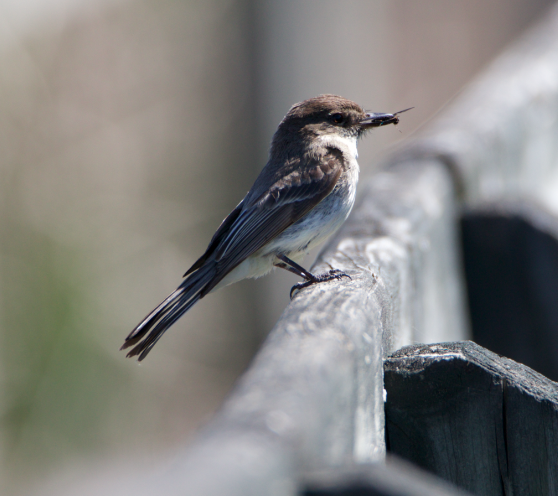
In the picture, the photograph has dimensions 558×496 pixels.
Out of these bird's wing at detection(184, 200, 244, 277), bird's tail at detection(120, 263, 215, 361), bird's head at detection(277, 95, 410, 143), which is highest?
bird's head at detection(277, 95, 410, 143)

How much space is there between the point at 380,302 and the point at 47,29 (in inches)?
170

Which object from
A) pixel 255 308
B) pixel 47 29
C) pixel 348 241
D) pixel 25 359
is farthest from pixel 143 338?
pixel 255 308

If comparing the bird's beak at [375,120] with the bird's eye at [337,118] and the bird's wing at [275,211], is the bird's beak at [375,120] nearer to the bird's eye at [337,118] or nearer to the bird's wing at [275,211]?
the bird's eye at [337,118]

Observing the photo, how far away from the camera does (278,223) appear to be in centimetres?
285

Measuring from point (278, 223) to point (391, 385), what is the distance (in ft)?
4.96

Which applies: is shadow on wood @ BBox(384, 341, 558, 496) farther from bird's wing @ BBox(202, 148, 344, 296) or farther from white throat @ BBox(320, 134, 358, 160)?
white throat @ BBox(320, 134, 358, 160)

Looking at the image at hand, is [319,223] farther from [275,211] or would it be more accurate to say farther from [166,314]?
[166,314]

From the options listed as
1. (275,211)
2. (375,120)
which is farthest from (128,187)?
(275,211)

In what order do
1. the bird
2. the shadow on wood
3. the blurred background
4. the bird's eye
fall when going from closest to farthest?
1. the shadow on wood
2. the bird
3. the bird's eye
4. the blurred background

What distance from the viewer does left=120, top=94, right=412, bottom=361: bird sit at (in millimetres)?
2691

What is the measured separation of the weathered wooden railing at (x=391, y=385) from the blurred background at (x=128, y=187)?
2790mm

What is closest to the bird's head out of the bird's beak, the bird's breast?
the bird's beak

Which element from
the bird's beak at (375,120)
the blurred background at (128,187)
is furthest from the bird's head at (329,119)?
the blurred background at (128,187)

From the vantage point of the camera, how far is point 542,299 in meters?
2.51
